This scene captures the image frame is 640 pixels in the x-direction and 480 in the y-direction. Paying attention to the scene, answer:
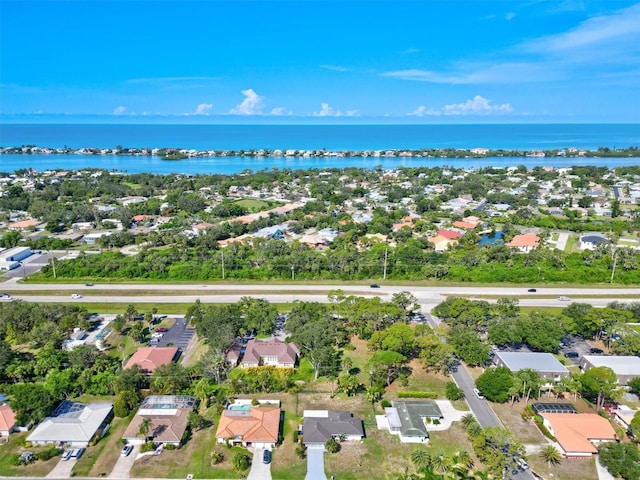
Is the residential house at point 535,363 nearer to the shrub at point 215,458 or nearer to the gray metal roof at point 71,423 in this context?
the shrub at point 215,458

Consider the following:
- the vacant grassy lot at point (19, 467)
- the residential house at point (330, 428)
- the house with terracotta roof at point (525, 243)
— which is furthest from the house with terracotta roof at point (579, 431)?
the house with terracotta roof at point (525, 243)

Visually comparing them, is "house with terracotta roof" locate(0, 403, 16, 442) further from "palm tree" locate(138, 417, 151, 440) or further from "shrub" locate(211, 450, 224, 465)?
"shrub" locate(211, 450, 224, 465)

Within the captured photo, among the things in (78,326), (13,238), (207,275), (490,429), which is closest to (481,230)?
(207,275)

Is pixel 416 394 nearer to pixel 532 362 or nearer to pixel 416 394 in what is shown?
pixel 416 394

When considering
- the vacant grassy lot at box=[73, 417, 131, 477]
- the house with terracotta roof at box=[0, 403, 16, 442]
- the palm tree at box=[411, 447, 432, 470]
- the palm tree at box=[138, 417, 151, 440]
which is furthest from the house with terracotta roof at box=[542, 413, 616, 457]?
the house with terracotta roof at box=[0, 403, 16, 442]

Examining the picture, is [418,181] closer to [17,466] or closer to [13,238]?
[13,238]

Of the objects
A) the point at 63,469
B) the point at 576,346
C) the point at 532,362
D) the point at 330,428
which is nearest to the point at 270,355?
the point at 330,428
